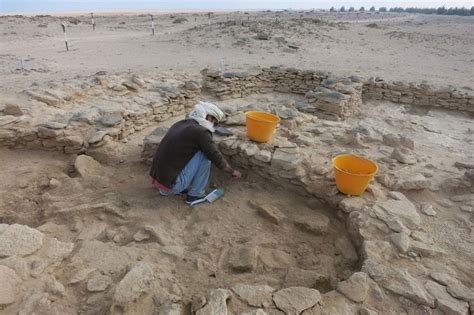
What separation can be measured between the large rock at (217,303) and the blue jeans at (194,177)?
1552mm

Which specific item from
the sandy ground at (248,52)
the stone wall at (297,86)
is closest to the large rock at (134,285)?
the stone wall at (297,86)

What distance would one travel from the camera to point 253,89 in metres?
8.91

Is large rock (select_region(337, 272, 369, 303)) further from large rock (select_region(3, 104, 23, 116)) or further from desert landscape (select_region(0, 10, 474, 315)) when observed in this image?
large rock (select_region(3, 104, 23, 116))

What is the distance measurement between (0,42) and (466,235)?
18637 mm

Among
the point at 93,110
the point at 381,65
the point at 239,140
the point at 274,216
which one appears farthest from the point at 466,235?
the point at 381,65

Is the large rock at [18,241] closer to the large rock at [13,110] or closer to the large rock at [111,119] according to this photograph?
the large rock at [111,119]

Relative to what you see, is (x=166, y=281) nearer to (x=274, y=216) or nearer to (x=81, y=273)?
(x=81, y=273)

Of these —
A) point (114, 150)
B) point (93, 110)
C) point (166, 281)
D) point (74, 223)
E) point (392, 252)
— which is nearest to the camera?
point (166, 281)

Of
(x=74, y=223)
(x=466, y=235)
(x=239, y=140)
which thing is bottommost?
(x=74, y=223)

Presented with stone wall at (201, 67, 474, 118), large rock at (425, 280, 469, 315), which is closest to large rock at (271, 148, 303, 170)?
large rock at (425, 280, 469, 315)

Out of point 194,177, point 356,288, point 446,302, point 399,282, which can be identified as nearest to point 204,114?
point 194,177

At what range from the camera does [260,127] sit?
4352 millimetres

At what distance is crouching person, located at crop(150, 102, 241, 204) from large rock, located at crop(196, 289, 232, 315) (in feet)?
5.01

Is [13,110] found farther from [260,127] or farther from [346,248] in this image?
[346,248]
